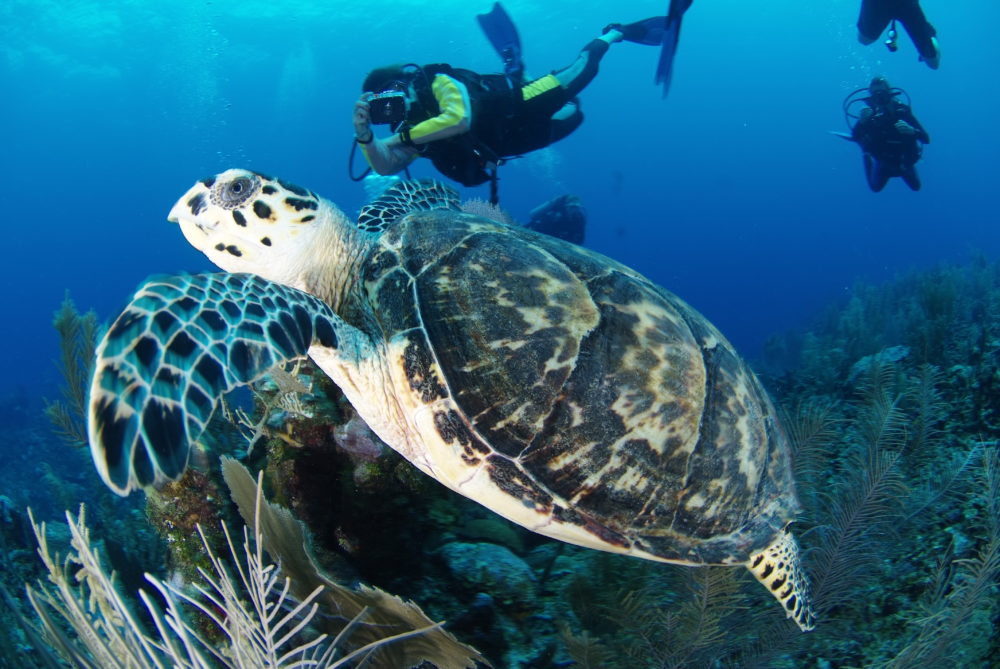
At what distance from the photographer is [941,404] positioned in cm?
370

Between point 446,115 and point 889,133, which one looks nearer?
point 446,115

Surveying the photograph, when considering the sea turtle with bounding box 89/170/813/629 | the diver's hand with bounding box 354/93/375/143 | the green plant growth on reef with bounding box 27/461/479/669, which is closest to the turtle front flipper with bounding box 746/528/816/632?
the sea turtle with bounding box 89/170/813/629

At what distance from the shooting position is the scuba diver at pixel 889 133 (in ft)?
28.4

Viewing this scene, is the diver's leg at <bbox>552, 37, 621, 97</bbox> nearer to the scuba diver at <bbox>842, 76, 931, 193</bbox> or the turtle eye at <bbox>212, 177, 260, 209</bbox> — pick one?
the scuba diver at <bbox>842, 76, 931, 193</bbox>

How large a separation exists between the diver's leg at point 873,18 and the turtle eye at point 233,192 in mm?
11447

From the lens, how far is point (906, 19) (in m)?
8.98

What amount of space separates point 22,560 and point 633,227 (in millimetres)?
78991

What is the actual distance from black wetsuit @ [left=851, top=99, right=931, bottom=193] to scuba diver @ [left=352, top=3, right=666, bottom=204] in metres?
5.46

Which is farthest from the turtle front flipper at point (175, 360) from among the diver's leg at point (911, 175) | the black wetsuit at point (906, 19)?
Result: the black wetsuit at point (906, 19)

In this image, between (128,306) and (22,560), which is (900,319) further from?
(22,560)

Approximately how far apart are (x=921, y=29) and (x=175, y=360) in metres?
12.3

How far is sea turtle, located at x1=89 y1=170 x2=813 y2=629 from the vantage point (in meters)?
1.78

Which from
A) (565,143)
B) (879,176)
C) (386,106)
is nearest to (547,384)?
(386,106)

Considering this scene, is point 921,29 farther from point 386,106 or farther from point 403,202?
point 403,202
